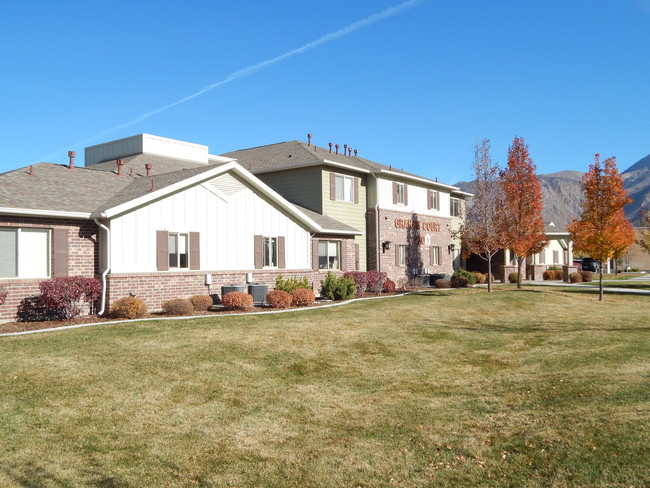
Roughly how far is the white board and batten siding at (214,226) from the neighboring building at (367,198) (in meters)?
4.78

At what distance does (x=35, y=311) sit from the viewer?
17.1 meters

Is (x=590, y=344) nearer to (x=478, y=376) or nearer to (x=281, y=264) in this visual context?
(x=478, y=376)

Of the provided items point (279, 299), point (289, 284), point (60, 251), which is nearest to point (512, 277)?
point (289, 284)

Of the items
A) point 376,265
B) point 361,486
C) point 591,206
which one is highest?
point 591,206

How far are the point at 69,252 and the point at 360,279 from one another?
13365 mm

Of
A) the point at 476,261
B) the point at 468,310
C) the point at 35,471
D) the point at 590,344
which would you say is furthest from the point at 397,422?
the point at 476,261

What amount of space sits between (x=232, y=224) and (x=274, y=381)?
1274 cm

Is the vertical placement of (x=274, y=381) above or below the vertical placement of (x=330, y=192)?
below

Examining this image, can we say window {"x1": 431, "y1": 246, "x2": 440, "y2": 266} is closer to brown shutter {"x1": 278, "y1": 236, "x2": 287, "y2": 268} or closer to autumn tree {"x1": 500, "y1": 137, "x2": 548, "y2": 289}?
autumn tree {"x1": 500, "y1": 137, "x2": 548, "y2": 289}

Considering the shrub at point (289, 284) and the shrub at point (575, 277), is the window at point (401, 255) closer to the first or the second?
the shrub at point (289, 284)

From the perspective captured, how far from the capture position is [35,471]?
636 cm

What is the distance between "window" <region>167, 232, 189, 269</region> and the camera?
20547mm

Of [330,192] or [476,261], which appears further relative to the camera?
[476,261]

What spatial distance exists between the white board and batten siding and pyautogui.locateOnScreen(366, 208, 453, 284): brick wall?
260 inches
